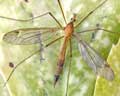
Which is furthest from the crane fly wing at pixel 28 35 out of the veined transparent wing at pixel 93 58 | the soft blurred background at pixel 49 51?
the veined transparent wing at pixel 93 58

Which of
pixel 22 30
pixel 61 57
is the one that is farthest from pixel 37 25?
pixel 61 57

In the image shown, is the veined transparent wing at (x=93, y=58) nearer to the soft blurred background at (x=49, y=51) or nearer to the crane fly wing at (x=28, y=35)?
the soft blurred background at (x=49, y=51)

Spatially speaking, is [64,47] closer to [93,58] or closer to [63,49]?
[63,49]

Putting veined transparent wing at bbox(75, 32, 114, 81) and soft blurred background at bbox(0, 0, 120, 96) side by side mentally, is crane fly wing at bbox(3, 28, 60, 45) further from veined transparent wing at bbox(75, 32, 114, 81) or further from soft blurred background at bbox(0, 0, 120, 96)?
veined transparent wing at bbox(75, 32, 114, 81)

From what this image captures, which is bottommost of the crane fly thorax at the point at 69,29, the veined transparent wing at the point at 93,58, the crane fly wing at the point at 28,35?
the veined transparent wing at the point at 93,58

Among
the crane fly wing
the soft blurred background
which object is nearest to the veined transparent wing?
the soft blurred background
